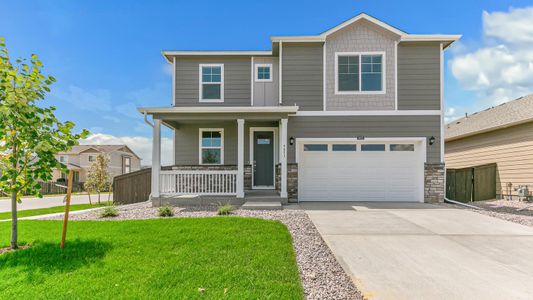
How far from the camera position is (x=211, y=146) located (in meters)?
11.1

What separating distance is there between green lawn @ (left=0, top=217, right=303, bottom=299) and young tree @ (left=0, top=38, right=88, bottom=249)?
115 cm

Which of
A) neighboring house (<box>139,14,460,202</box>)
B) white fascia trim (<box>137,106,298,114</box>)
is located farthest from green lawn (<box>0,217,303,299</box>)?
neighboring house (<box>139,14,460,202</box>)

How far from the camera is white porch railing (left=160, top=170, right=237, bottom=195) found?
9180 millimetres

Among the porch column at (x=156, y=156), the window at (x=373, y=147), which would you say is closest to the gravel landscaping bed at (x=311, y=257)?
the porch column at (x=156, y=156)

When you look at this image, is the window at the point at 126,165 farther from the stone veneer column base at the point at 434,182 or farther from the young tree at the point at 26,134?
the stone veneer column base at the point at 434,182

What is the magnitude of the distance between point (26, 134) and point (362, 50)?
960cm

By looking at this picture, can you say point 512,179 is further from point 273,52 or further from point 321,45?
point 273,52

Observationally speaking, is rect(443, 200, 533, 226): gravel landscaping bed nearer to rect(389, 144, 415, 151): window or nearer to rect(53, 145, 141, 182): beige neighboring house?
rect(389, 144, 415, 151): window

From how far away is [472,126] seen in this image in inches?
532

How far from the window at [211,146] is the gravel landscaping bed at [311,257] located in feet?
12.0

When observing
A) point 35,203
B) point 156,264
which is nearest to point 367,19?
point 156,264

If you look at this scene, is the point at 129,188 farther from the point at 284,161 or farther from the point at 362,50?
the point at 362,50

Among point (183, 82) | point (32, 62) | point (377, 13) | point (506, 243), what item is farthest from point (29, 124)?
point (377, 13)

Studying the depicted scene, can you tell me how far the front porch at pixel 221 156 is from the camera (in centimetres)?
896
